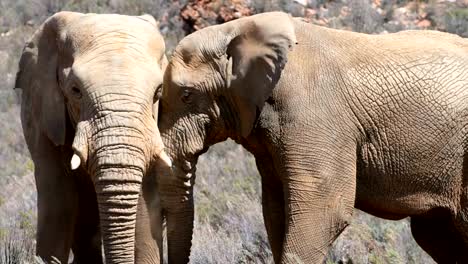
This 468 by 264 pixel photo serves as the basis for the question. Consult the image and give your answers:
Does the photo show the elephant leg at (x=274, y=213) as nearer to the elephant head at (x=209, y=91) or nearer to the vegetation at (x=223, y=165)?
the elephant head at (x=209, y=91)

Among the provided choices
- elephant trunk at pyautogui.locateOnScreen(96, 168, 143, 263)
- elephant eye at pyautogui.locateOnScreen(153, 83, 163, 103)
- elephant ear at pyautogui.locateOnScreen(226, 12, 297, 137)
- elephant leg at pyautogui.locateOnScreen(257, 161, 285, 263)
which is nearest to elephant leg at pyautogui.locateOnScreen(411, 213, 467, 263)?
elephant leg at pyautogui.locateOnScreen(257, 161, 285, 263)

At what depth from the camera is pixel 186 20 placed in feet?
65.5

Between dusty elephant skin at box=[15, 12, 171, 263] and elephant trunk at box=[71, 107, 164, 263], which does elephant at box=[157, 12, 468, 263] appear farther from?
elephant trunk at box=[71, 107, 164, 263]

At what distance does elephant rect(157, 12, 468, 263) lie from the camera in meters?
7.75

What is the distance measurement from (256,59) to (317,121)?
2.10 ft

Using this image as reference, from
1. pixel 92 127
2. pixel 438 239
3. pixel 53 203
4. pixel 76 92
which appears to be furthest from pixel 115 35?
pixel 438 239

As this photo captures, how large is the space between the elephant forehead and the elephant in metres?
0.62

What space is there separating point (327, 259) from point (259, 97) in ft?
8.38

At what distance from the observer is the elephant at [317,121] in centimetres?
775

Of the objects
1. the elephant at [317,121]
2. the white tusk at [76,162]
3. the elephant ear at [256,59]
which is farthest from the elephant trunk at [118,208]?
the elephant ear at [256,59]

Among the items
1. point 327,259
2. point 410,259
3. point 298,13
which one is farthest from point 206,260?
point 298,13

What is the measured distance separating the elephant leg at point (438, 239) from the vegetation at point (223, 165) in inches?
23.3

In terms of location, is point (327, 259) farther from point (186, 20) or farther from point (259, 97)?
point (186, 20)

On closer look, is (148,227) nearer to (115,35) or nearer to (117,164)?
(117,164)
